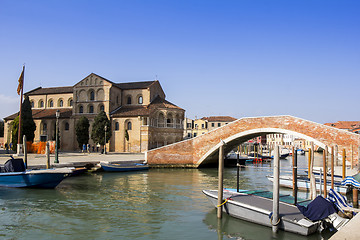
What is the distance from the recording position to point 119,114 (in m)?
31.6

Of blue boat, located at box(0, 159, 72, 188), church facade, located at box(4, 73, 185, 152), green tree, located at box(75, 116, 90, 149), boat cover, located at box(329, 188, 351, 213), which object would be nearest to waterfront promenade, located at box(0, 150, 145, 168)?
blue boat, located at box(0, 159, 72, 188)

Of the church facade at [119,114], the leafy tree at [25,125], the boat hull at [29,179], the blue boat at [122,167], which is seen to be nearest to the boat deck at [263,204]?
the boat hull at [29,179]

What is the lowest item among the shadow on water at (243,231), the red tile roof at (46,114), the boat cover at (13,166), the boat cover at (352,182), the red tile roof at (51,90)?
the shadow on water at (243,231)

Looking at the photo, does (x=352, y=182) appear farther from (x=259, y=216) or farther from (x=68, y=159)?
(x=68, y=159)

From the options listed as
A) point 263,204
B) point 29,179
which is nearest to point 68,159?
point 29,179

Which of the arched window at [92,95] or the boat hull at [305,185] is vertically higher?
the arched window at [92,95]

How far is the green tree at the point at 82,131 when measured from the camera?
30297mm

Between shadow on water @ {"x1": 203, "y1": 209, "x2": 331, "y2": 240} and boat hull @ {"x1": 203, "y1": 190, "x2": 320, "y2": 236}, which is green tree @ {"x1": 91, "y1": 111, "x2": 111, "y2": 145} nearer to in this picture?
boat hull @ {"x1": 203, "y1": 190, "x2": 320, "y2": 236}

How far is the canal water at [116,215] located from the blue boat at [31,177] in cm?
25

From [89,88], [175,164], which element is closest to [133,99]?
[89,88]

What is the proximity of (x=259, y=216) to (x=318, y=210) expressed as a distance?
1459 millimetres

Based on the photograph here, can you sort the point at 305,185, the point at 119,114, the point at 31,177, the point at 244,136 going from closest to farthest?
the point at 31,177
the point at 305,185
the point at 244,136
the point at 119,114

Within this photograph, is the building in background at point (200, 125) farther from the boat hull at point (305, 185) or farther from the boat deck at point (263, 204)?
the boat deck at point (263, 204)

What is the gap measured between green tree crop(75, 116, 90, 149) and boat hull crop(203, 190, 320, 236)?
937 inches
